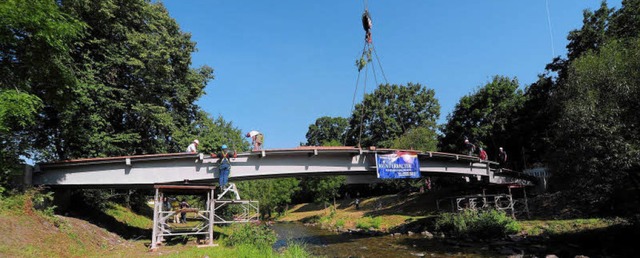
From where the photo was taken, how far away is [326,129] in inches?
4090

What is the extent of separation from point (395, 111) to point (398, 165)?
153 ft

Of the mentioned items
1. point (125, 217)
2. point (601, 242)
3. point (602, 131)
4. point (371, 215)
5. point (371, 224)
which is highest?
point (602, 131)

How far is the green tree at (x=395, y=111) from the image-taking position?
67.9 meters

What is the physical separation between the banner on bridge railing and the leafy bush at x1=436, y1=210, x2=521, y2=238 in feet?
19.0

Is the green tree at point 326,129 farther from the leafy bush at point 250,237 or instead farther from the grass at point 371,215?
the leafy bush at point 250,237

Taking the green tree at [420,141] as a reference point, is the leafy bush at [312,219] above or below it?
below

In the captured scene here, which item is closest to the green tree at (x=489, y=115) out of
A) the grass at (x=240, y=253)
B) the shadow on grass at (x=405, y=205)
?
the shadow on grass at (x=405, y=205)

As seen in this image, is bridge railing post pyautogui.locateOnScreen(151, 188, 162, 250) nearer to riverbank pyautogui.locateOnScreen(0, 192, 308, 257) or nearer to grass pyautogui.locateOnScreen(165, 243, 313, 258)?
riverbank pyautogui.locateOnScreen(0, 192, 308, 257)

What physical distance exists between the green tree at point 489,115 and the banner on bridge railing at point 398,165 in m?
19.2

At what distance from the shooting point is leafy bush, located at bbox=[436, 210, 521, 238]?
80.9 ft

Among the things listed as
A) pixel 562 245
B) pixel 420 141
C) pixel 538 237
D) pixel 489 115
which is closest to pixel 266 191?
pixel 420 141

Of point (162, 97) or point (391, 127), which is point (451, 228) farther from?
point (391, 127)

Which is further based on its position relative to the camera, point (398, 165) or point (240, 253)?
point (398, 165)

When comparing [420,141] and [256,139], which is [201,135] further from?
[420,141]
